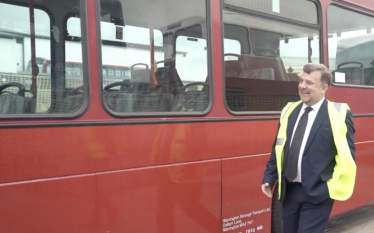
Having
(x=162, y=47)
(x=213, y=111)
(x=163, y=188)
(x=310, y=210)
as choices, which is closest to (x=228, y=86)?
(x=213, y=111)

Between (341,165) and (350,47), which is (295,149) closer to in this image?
(341,165)

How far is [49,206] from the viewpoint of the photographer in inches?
103

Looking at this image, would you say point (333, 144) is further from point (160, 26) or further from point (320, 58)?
point (320, 58)

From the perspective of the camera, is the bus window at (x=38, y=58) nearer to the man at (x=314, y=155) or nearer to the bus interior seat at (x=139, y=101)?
the bus interior seat at (x=139, y=101)

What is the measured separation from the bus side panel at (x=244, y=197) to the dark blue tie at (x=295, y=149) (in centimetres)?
98

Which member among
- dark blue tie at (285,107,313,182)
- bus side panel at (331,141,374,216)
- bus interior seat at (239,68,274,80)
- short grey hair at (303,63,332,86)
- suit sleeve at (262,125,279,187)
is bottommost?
bus side panel at (331,141,374,216)

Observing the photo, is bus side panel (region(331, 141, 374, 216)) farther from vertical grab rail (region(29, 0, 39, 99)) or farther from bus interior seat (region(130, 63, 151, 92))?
vertical grab rail (region(29, 0, 39, 99))

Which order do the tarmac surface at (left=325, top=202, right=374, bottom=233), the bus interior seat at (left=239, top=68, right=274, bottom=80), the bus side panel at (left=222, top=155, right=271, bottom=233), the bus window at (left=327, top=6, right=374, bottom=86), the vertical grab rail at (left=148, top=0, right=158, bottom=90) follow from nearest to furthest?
the vertical grab rail at (left=148, top=0, right=158, bottom=90) < the bus side panel at (left=222, top=155, right=271, bottom=233) < the bus interior seat at (left=239, top=68, right=274, bottom=80) < the bus window at (left=327, top=6, right=374, bottom=86) < the tarmac surface at (left=325, top=202, right=374, bottom=233)

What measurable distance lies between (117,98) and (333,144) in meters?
1.52

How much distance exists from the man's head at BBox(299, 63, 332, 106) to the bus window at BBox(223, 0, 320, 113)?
106 cm

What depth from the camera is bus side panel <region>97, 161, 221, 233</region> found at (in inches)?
114

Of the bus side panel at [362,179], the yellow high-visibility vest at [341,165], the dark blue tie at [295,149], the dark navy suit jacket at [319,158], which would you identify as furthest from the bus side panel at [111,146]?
the bus side panel at [362,179]

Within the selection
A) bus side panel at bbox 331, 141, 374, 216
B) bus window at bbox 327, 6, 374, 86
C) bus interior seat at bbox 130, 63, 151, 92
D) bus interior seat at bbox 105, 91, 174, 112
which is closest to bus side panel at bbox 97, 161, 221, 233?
bus interior seat at bbox 105, 91, 174, 112

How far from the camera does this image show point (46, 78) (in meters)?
2.71
